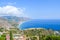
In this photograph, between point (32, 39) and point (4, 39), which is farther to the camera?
point (32, 39)

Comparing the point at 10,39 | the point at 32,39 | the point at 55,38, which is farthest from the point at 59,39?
the point at 32,39

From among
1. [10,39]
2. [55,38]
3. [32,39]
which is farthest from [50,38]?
[32,39]

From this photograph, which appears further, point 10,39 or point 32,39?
point 32,39

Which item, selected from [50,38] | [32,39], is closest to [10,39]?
[50,38]

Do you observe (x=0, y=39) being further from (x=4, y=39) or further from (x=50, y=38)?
(x=50, y=38)

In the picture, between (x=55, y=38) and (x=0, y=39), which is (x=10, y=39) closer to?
(x=0, y=39)

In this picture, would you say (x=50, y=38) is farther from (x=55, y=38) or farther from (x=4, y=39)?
(x=4, y=39)

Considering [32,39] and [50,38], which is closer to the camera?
[50,38]
